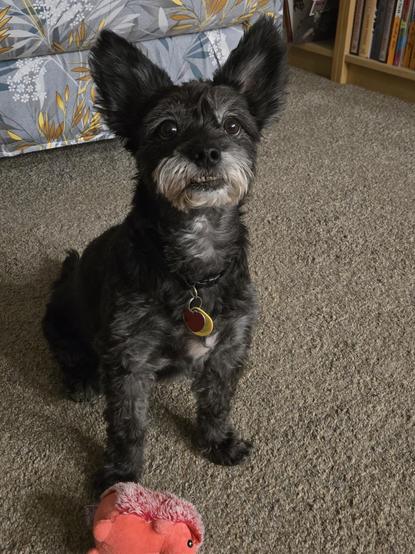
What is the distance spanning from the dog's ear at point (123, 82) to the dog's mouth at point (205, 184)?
19 cm

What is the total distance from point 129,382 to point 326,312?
664mm

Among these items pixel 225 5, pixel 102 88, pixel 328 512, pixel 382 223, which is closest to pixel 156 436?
pixel 328 512

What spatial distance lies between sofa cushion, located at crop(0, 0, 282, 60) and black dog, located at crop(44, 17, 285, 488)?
0.92m

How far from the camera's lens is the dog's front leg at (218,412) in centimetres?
116

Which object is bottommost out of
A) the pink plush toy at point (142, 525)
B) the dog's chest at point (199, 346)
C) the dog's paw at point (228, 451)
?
the dog's paw at point (228, 451)

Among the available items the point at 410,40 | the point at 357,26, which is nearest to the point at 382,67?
the point at 410,40

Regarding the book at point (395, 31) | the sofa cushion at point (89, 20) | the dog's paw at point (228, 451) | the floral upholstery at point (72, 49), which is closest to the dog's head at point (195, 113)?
the dog's paw at point (228, 451)

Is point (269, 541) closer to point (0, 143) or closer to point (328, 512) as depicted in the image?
point (328, 512)

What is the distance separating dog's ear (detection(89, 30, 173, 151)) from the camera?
105 cm

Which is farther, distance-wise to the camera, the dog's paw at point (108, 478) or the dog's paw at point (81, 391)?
the dog's paw at point (81, 391)

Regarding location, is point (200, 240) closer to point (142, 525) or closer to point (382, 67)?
point (142, 525)

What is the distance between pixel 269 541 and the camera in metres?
1.04

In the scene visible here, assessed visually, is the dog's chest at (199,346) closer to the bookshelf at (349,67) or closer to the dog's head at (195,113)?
the dog's head at (195,113)

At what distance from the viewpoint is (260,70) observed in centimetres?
111
